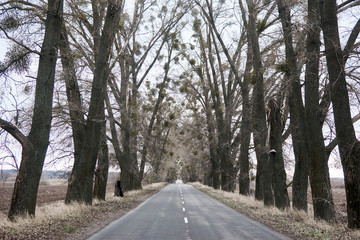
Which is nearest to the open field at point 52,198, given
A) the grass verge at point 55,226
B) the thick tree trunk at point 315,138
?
the grass verge at point 55,226

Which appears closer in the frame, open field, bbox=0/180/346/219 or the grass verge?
the grass verge

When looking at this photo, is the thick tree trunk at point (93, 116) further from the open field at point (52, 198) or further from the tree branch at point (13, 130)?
the tree branch at point (13, 130)

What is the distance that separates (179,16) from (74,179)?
1645 cm

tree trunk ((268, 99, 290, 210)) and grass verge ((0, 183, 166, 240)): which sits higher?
tree trunk ((268, 99, 290, 210))

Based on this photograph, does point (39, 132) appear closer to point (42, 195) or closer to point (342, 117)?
point (342, 117)

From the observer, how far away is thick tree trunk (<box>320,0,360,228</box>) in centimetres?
937

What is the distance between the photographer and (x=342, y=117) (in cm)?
Answer: 973

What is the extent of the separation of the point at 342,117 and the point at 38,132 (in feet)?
30.8

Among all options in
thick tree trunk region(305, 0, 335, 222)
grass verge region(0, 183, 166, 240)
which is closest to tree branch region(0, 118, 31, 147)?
grass verge region(0, 183, 166, 240)

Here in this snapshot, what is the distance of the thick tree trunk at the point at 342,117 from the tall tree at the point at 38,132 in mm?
8885

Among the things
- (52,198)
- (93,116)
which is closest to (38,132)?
(93,116)

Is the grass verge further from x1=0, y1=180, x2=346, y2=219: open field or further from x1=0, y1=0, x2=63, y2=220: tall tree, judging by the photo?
x1=0, y1=180, x2=346, y2=219: open field

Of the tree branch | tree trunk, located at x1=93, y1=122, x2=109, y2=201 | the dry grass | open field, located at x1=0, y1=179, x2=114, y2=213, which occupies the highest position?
the tree branch

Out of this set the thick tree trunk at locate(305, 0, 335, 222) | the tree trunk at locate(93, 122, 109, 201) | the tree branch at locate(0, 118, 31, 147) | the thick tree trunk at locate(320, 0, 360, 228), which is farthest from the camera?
the tree trunk at locate(93, 122, 109, 201)
